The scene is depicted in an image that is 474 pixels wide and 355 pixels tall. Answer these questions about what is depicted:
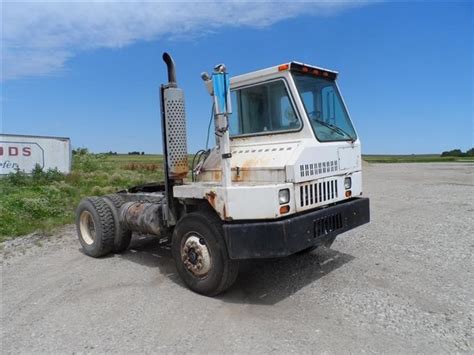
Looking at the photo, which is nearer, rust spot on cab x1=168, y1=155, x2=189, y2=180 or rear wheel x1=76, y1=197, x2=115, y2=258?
rust spot on cab x1=168, y1=155, x2=189, y2=180

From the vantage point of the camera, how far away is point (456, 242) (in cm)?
706

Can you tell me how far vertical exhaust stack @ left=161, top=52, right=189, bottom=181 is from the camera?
555cm

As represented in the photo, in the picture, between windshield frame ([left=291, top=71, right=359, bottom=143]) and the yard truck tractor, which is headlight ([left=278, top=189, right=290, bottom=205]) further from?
windshield frame ([left=291, top=71, right=359, bottom=143])

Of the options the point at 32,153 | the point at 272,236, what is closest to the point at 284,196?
the point at 272,236

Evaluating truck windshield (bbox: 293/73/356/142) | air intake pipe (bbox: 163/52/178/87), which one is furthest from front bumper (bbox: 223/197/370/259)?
air intake pipe (bbox: 163/52/178/87)

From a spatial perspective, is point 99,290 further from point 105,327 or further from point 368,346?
point 368,346

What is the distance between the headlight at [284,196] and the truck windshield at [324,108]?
3.29 ft

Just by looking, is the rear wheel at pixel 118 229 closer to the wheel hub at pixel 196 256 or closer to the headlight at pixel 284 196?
the wheel hub at pixel 196 256

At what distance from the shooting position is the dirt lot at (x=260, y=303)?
3783 millimetres

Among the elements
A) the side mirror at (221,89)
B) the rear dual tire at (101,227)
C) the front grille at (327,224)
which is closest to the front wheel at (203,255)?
the front grille at (327,224)

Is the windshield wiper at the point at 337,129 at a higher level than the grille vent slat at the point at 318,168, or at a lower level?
higher

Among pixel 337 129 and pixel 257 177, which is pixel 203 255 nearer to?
pixel 257 177

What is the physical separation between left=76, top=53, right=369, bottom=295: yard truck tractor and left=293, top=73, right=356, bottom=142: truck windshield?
0.02 meters

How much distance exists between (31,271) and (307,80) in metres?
5.10
